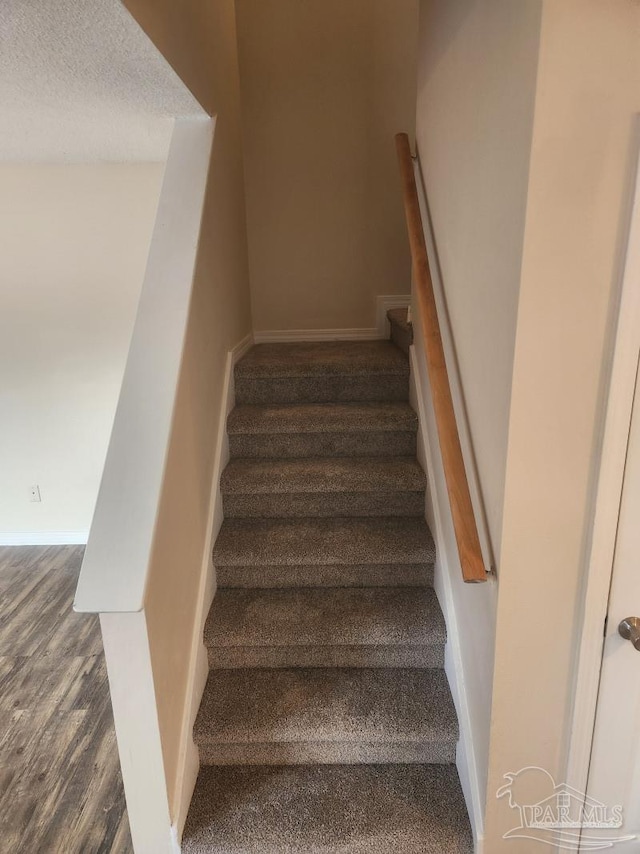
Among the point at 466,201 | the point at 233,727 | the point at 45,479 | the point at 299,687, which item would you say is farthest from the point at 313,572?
the point at 45,479

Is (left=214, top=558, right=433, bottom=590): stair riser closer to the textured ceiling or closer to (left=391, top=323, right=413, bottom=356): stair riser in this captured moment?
(left=391, top=323, right=413, bottom=356): stair riser

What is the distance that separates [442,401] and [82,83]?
1405mm

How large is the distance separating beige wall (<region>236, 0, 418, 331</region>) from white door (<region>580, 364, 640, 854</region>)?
2326mm

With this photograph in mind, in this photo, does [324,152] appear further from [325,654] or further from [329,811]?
[329,811]

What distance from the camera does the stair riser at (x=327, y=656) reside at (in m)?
1.78

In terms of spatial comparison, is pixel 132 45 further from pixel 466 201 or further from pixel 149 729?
pixel 149 729

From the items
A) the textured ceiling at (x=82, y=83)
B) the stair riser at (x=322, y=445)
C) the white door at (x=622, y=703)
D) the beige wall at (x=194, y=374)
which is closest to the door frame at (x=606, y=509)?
the white door at (x=622, y=703)

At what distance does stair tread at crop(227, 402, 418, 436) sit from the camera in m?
2.22

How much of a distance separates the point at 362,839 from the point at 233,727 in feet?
1.51

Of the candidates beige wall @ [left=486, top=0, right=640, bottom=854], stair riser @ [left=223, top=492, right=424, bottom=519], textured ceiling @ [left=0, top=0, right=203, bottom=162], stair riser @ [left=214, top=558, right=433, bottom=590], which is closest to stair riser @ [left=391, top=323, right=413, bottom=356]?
stair riser @ [left=223, top=492, right=424, bottom=519]

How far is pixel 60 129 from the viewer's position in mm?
2105

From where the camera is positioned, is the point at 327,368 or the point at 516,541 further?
the point at 327,368

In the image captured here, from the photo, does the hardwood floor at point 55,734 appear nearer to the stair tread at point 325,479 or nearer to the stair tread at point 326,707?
the stair tread at point 326,707

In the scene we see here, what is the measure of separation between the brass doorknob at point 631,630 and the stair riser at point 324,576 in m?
0.79
